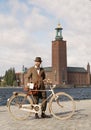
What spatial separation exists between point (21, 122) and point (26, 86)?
1.43 metres

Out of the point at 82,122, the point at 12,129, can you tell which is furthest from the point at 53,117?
the point at 12,129

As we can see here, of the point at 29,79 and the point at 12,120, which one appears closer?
the point at 12,120

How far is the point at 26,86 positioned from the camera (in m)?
A: 12.1

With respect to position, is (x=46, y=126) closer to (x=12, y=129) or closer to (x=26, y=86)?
(x=12, y=129)

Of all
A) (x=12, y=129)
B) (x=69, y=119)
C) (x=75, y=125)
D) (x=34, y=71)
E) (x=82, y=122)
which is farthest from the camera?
(x=34, y=71)

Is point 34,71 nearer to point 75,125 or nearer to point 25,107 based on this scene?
point 25,107

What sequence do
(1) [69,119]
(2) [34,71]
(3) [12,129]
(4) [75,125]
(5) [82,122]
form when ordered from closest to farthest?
(3) [12,129] → (4) [75,125] → (5) [82,122] → (1) [69,119] → (2) [34,71]

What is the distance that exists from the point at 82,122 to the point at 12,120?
6.98ft

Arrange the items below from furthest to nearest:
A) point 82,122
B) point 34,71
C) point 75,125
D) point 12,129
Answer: point 34,71, point 82,122, point 75,125, point 12,129

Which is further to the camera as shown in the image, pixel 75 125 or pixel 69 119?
pixel 69 119

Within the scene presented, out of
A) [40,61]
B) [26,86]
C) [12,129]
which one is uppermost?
[40,61]

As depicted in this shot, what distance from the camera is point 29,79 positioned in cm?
1243

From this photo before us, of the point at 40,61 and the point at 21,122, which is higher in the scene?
the point at 40,61

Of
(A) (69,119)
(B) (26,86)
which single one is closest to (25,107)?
(B) (26,86)
